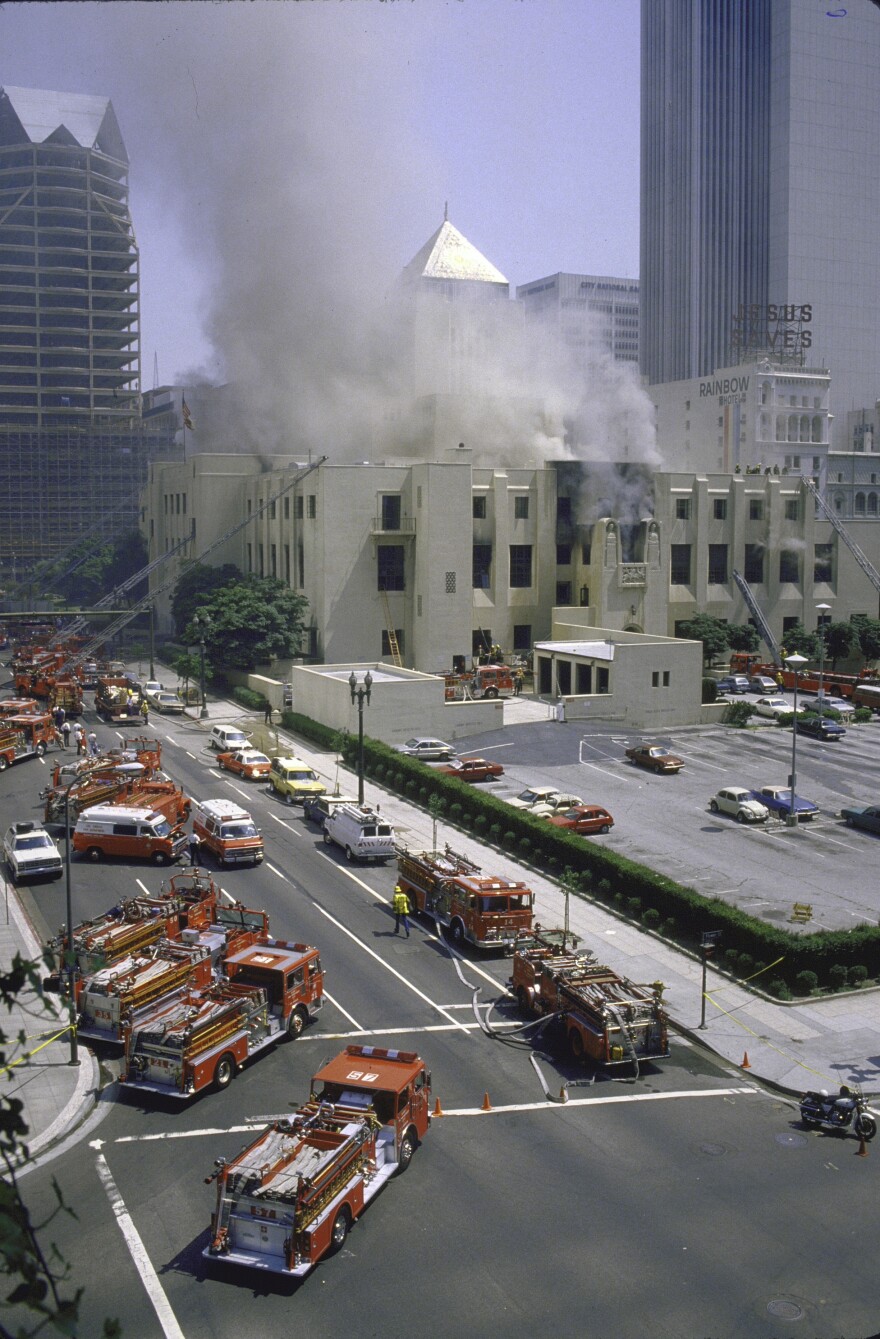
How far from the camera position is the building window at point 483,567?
7300 cm

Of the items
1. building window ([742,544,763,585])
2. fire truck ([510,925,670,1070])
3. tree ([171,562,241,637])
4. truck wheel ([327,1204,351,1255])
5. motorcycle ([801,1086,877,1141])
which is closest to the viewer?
truck wheel ([327,1204,351,1255])

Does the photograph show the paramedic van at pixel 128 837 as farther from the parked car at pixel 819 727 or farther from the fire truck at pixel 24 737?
the parked car at pixel 819 727

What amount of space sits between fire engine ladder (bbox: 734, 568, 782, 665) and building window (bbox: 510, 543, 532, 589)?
45.2ft

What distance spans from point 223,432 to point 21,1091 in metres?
79.1

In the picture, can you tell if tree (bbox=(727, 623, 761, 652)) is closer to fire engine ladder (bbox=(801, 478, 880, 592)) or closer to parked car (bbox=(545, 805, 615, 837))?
fire engine ladder (bbox=(801, 478, 880, 592))

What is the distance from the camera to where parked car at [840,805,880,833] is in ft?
135

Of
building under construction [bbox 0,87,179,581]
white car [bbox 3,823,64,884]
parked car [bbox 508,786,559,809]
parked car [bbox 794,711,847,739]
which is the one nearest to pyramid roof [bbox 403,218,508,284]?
building under construction [bbox 0,87,179,581]

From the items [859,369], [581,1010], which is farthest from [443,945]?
[859,369]

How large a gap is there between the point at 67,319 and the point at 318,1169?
149355 mm

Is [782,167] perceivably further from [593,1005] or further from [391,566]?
[593,1005]

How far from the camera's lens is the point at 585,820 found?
3988 cm

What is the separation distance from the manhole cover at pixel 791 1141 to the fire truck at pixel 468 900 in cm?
938

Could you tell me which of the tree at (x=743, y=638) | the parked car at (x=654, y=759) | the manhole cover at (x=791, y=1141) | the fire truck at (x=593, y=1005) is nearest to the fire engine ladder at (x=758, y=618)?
the tree at (x=743, y=638)

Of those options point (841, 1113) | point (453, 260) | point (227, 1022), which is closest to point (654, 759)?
point (841, 1113)
